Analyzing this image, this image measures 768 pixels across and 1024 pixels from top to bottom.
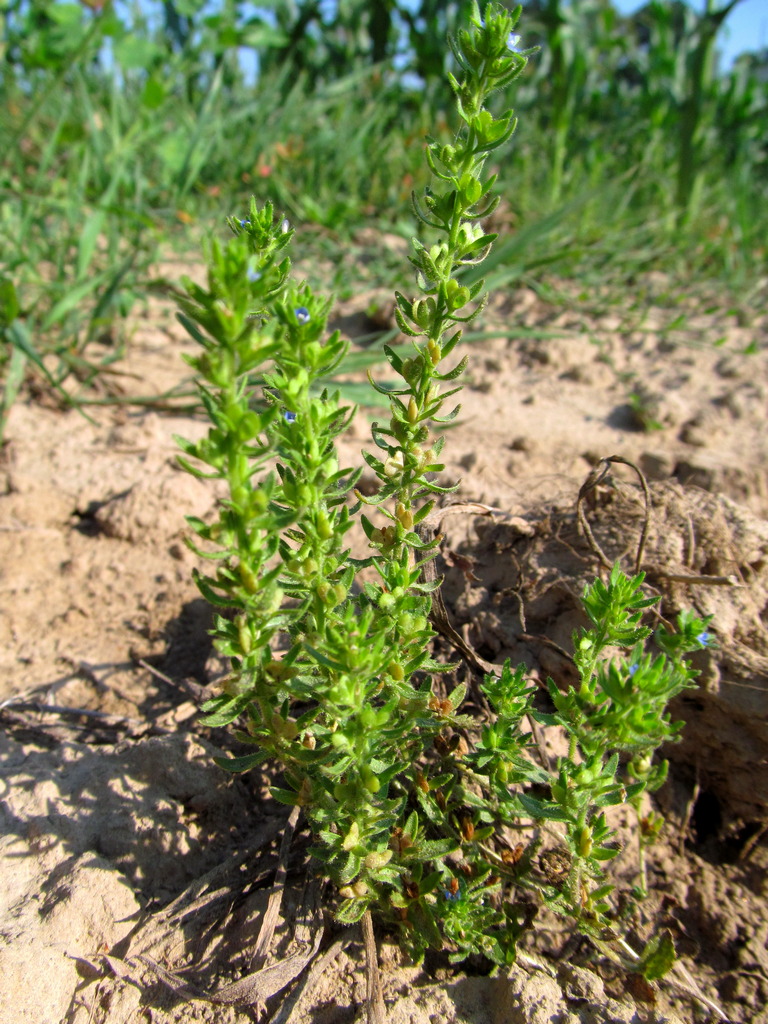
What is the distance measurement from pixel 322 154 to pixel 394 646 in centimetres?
418

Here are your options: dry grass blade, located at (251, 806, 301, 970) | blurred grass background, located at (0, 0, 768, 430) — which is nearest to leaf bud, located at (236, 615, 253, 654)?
dry grass blade, located at (251, 806, 301, 970)

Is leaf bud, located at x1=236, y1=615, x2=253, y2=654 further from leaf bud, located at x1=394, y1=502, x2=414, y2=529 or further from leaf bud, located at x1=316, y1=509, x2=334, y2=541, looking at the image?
leaf bud, located at x1=394, y1=502, x2=414, y2=529

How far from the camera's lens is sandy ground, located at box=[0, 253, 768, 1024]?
1.59 meters

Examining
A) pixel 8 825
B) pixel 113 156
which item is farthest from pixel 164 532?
pixel 113 156

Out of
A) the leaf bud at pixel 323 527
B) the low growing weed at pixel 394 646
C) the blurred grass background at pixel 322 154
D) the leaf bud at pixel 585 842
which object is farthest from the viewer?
the blurred grass background at pixel 322 154

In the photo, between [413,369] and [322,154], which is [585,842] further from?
[322,154]

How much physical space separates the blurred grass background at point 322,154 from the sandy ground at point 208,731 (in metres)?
0.73

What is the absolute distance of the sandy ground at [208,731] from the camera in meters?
1.59

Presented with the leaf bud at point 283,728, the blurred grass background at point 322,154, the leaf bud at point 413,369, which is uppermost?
the blurred grass background at point 322,154

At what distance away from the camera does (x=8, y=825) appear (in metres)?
1.72

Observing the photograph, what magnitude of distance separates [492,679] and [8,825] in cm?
113

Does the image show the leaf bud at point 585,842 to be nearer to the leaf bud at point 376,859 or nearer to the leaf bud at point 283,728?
the leaf bud at point 376,859

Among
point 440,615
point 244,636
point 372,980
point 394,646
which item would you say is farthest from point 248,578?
point 372,980

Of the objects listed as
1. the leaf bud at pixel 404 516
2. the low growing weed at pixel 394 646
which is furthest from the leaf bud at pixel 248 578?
the leaf bud at pixel 404 516
